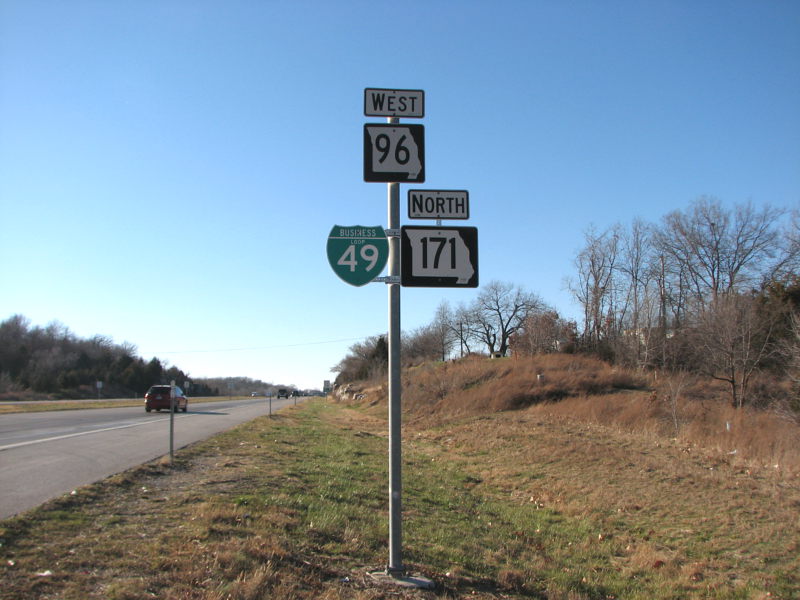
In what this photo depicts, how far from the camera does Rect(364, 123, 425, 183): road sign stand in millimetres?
5285

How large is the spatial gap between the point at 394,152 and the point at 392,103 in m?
0.46

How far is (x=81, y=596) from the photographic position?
411 cm

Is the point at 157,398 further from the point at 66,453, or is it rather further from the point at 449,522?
the point at 449,522

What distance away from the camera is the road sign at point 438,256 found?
5.30 metres

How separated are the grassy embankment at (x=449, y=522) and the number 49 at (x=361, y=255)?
8.75 ft

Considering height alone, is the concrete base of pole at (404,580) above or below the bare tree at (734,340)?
below

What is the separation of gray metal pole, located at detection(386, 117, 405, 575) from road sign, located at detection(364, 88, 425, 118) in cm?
9

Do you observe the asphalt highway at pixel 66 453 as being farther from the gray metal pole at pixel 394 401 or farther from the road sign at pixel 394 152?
the road sign at pixel 394 152

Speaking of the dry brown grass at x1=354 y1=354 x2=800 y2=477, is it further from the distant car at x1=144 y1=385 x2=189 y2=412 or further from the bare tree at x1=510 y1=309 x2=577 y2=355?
the distant car at x1=144 y1=385 x2=189 y2=412

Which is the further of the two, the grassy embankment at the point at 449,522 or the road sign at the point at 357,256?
the road sign at the point at 357,256

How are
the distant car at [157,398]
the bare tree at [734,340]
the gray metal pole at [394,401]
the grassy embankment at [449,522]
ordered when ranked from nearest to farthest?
the grassy embankment at [449,522] → the gray metal pole at [394,401] → the bare tree at [734,340] → the distant car at [157,398]

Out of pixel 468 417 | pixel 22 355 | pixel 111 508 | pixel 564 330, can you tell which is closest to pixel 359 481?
pixel 111 508

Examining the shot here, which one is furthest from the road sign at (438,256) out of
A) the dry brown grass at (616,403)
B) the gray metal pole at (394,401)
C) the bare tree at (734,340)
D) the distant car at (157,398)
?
the distant car at (157,398)

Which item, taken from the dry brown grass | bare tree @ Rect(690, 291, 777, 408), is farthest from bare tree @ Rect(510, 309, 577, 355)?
bare tree @ Rect(690, 291, 777, 408)
